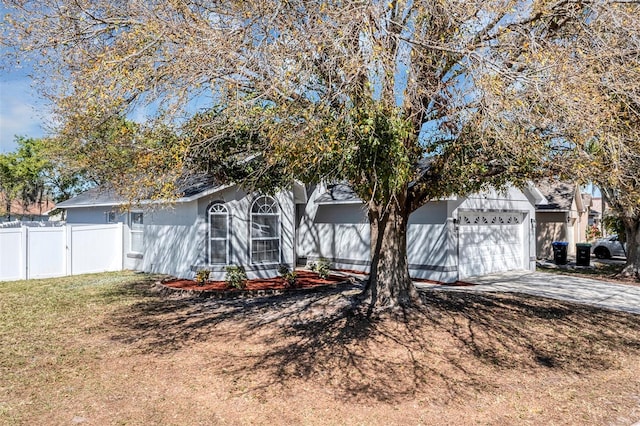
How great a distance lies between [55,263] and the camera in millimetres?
15609

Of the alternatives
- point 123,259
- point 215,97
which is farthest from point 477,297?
point 123,259

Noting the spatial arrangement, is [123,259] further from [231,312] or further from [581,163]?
[581,163]

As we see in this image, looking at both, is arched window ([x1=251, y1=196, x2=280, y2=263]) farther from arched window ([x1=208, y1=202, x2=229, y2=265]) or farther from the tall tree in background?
the tall tree in background

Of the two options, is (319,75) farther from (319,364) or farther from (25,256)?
(25,256)

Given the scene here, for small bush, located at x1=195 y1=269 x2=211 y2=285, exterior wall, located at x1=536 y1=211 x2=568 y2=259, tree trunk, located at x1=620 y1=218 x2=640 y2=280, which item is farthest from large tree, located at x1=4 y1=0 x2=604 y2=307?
exterior wall, located at x1=536 y1=211 x2=568 y2=259

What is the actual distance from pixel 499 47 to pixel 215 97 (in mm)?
4307

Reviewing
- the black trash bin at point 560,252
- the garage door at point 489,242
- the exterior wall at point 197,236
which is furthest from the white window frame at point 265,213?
the black trash bin at point 560,252

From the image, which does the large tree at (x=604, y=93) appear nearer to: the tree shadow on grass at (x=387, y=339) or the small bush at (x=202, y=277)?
the tree shadow on grass at (x=387, y=339)

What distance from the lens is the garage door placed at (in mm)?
14883

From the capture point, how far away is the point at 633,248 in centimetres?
1548

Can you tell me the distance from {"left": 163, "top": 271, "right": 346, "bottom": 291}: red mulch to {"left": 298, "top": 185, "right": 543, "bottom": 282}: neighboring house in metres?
2.23

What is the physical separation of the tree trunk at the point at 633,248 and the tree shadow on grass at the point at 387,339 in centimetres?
676

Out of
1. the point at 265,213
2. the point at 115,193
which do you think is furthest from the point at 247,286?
the point at 115,193

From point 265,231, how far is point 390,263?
6.56 metres
